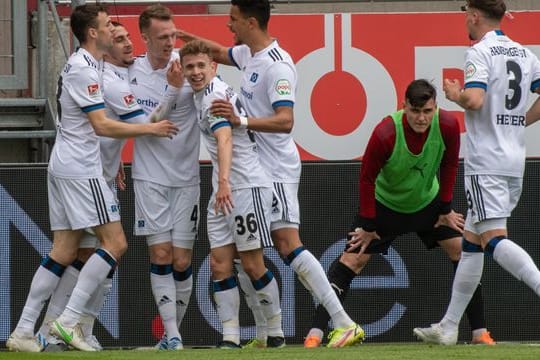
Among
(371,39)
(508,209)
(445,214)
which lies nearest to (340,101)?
(371,39)

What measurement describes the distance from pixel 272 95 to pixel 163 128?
29.2 inches

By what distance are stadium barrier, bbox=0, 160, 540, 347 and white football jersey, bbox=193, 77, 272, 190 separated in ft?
5.55

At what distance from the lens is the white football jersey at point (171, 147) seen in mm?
10656

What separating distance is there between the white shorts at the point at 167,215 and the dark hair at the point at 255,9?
123 cm

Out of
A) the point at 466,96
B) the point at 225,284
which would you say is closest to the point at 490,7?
the point at 466,96

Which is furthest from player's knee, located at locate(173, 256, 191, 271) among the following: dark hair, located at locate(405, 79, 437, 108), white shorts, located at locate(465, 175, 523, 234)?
white shorts, located at locate(465, 175, 523, 234)

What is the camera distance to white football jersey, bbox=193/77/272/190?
401 inches

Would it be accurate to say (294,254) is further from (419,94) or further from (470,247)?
(419,94)

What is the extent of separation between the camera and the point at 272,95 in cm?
1023

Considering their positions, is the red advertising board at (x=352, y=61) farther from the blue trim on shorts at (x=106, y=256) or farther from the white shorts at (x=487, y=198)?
the white shorts at (x=487, y=198)

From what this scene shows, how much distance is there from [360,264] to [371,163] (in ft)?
2.45

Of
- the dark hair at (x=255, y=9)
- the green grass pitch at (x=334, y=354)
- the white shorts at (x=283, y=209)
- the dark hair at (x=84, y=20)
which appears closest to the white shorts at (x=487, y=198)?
the green grass pitch at (x=334, y=354)

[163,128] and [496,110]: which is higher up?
[496,110]

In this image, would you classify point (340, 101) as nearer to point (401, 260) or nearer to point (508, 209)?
point (401, 260)
